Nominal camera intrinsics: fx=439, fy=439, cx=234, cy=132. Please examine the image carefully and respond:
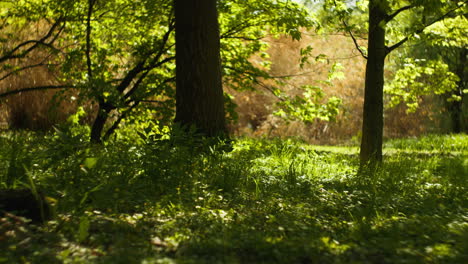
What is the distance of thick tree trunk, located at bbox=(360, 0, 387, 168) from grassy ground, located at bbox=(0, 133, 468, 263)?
66.2 inches

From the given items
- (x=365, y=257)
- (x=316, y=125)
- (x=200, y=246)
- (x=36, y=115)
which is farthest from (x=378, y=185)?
(x=316, y=125)

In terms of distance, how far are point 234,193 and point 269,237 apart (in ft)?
5.03

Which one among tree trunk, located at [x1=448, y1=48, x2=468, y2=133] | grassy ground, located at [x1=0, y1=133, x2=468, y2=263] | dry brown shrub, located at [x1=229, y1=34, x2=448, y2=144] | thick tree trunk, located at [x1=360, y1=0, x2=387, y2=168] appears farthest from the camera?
dry brown shrub, located at [x1=229, y1=34, x2=448, y2=144]

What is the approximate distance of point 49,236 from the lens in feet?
9.55

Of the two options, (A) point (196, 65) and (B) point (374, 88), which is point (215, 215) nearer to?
(A) point (196, 65)

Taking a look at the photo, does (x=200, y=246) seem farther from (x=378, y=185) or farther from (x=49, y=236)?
(x=378, y=185)

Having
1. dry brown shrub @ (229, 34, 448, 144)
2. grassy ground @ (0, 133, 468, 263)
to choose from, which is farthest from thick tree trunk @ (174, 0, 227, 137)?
dry brown shrub @ (229, 34, 448, 144)

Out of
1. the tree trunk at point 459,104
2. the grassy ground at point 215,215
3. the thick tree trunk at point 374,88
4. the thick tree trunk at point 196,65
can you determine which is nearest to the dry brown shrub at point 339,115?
the tree trunk at point 459,104

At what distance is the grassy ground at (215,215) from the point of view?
276 cm

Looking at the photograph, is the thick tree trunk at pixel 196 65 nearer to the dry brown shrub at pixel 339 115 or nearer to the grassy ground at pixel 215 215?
the grassy ground at pixel 215 215

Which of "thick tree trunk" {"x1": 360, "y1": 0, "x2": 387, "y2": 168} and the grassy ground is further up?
"thick tree trunk" {"x1": 360, "y1": 0, "x2": 387, "y2": 168}

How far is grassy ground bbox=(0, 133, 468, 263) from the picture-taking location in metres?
2.76

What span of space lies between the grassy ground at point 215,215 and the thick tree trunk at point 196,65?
3.21ft

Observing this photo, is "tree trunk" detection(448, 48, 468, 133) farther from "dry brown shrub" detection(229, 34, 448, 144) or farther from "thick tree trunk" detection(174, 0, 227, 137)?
"thick tree trunk" detection(174, 0, 227, 137)
